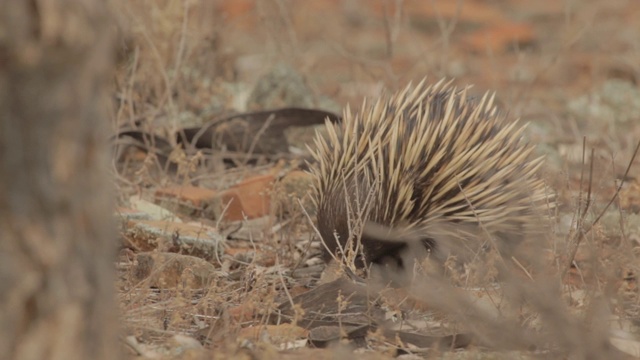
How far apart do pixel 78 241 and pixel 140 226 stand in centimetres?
252

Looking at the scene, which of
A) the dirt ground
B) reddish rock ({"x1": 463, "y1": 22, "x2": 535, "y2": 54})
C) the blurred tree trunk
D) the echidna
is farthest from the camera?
reddish rock ({"x1": 463, "y1": 22, "x2": 535, "y2": 54})

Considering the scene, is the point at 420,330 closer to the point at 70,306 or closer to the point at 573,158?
the point at 70,306

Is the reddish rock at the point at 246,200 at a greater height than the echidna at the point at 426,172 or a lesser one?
lesser

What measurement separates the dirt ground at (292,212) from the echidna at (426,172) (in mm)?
196

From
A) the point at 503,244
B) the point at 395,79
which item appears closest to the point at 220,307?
the point at 503,244

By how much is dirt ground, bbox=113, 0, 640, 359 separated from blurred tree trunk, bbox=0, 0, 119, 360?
0.55 meters

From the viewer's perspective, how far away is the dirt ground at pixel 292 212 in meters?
3.23

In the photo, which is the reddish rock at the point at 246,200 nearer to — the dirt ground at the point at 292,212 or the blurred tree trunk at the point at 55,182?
the dirt ground at the point at 292,212

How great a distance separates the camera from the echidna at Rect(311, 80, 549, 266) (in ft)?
14.3

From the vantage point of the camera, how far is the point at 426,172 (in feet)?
14.8

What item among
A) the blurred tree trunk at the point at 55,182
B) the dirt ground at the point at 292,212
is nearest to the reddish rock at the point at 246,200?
the dirt ground at the point at 292,212

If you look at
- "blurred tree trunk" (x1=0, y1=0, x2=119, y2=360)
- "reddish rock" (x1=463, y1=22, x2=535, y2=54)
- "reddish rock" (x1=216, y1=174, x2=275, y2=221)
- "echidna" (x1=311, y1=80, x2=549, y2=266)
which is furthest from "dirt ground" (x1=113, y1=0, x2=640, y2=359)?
"reddish rock" (x1=463, y1=22, x2=535, y2=54)

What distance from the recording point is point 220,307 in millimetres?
3844

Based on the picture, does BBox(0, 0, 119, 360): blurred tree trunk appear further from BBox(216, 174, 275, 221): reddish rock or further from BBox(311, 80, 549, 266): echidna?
BBox(216, 174, 275, 221): reddish rock
